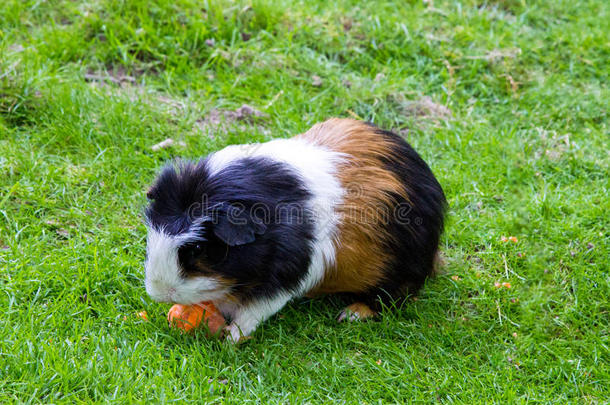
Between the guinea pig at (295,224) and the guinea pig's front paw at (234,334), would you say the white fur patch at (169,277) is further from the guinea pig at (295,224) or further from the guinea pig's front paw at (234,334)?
the guinea pig's front paw at (234,334)

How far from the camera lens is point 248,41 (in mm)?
5027

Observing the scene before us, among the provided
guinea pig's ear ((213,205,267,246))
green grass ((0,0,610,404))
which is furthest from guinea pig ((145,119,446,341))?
green grass ((0,0,610,404))

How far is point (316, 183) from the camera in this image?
2.92 metres

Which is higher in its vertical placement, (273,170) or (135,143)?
(273,170)

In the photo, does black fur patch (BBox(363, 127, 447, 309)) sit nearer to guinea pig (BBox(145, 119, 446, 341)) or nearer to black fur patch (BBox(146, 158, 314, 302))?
guinea pig (BBox(145, 119, 446, 341))

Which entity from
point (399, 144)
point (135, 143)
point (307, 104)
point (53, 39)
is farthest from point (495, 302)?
point (53, 39)

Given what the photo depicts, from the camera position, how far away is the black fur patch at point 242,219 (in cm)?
264

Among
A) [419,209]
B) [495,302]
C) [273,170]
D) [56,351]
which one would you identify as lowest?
[495,302]

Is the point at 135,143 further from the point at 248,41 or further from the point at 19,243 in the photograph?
the point at 248,41

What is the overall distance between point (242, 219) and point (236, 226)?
0.04 meters

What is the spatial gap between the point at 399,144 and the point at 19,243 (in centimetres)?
197

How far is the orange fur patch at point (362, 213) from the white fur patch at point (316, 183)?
0.04 metres

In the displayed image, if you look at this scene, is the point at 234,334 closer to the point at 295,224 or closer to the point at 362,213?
the point at 295,224

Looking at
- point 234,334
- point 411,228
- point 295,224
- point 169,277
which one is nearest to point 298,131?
point 411,228
